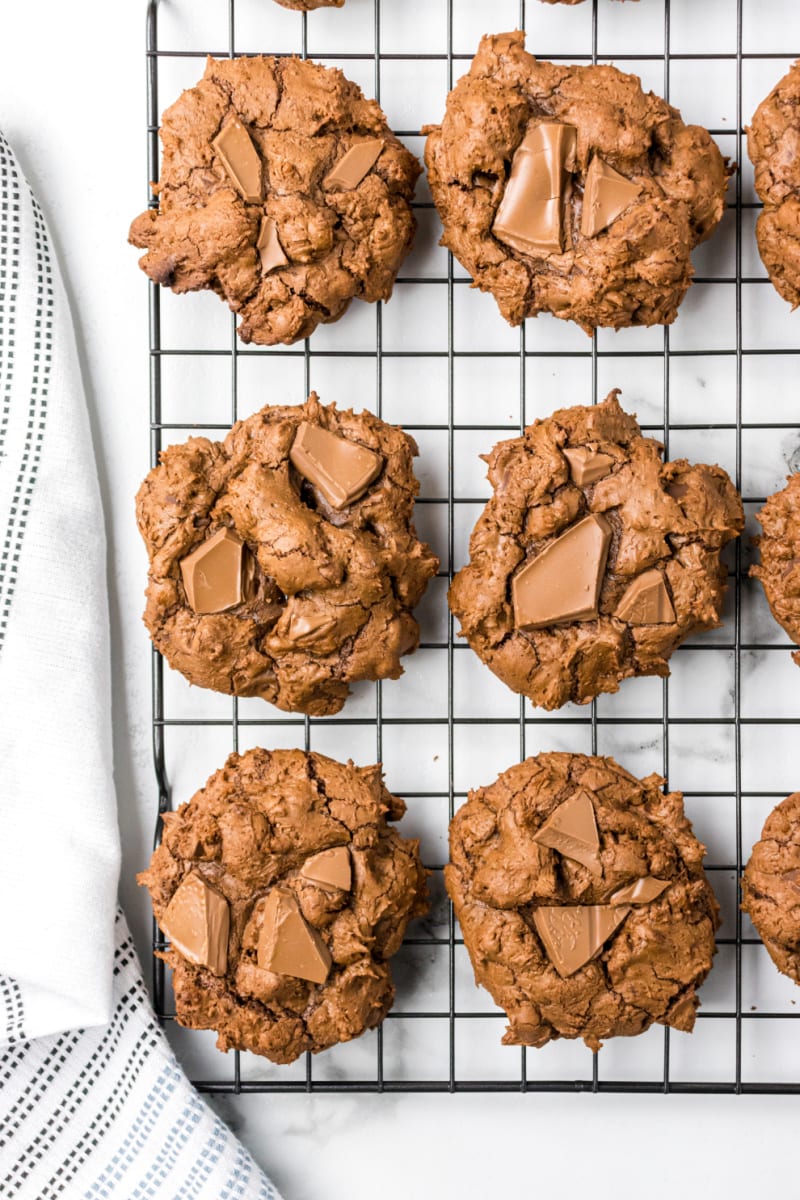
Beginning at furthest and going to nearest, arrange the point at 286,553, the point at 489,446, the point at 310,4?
the point at 489,446
the point at 310,4
the point at 286,553

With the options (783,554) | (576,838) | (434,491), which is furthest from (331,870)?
(783,554)

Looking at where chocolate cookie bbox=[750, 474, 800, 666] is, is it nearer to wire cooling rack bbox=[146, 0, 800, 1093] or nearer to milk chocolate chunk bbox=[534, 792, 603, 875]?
wire cooling rack bbox=[146, 0, 800, 1093]

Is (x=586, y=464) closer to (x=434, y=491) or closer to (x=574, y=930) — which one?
(x=434, y=491)

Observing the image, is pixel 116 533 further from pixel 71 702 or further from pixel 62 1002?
pixel 62 1002

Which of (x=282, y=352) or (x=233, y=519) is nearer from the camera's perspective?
(x=233, y=519)

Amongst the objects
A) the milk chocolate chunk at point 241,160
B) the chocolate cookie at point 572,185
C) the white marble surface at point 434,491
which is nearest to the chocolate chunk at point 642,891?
the white marble surface at point 434,491

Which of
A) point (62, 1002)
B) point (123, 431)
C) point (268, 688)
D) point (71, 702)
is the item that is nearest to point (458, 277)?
point (123, 431)

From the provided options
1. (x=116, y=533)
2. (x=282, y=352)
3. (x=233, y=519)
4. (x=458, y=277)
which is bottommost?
(x=116, y=533)
